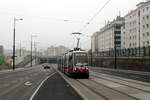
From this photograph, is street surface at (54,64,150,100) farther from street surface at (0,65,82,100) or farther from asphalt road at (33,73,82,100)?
street surface at (0,65,82,100)

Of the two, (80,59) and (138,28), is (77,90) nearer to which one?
(80,59)

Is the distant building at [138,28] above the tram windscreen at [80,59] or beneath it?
above

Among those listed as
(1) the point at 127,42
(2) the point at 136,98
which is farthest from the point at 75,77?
(1) the point at 127,42

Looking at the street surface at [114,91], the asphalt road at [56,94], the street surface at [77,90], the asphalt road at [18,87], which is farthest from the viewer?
the asphalt road at [18,87]

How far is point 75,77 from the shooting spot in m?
30.1

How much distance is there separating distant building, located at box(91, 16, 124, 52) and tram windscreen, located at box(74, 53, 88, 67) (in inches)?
3080

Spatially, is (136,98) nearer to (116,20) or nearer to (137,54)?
(137,54)

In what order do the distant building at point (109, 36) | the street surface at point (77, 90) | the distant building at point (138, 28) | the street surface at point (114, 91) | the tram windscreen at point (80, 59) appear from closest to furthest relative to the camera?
the street surface at point (114, 91)
the street surface at point (77, 90)
the tram windscreen at point (80, 59)
the distant building at point (138, 28)
the distant building at point (109, 36)

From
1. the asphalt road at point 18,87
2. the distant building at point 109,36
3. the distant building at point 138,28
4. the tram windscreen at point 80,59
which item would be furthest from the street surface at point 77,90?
the distant building at point 109,36

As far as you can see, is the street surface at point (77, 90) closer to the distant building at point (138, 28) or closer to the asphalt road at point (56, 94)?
the asphalt road at point (56, 94)

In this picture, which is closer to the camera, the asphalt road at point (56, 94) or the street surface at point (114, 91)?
the asphalt road at point (56, 94)

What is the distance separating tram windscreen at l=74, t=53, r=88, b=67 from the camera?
29.7 meters

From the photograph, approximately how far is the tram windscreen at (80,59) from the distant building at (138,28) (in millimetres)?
56063

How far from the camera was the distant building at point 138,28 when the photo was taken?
84062mm
